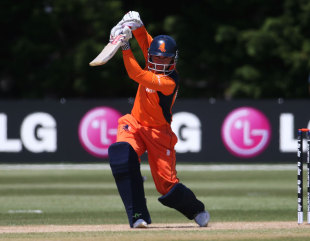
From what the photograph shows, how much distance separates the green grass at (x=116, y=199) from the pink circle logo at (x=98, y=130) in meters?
1.84

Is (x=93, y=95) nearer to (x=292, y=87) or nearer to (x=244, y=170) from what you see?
(x=292, y=87)

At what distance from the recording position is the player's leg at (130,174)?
30.0 ft

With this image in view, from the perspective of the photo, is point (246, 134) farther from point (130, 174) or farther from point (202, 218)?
point (130, 174)

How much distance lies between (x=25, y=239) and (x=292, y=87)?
2417 cm

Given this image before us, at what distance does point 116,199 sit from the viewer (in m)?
14.2

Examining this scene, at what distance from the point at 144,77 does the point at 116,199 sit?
5740 mm

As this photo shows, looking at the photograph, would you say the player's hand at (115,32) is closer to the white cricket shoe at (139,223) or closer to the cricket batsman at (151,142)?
the cricket batsman at (151,142)

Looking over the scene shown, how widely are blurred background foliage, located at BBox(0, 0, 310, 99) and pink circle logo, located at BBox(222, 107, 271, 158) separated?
331 inches

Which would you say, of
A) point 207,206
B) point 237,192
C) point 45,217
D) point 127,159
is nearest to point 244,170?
point 237,192

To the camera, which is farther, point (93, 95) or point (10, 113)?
point (93, 95)

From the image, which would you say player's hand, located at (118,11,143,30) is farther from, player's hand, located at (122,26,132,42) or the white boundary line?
the white boundary line

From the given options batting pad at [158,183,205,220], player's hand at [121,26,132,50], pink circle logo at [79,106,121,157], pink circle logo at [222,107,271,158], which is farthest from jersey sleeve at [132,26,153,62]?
pink circle logo at [222,107,271,158]

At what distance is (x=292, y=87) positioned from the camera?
31.5 m

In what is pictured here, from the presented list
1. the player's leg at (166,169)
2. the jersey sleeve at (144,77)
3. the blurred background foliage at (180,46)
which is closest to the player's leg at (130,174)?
the player's leg at (166,169)
